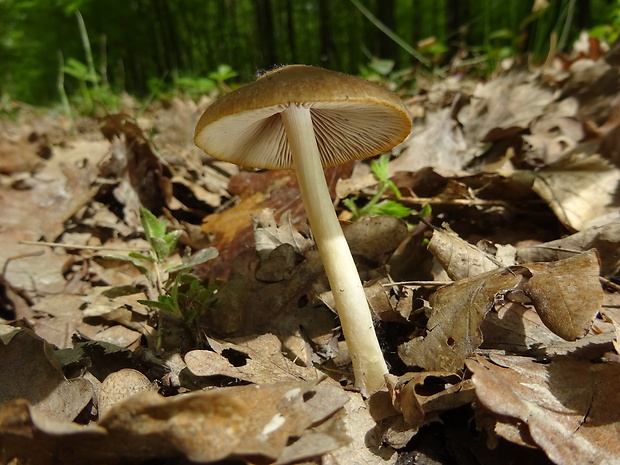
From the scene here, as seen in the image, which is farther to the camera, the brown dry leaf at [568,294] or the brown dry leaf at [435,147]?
the brown dry leaf at [435,147]

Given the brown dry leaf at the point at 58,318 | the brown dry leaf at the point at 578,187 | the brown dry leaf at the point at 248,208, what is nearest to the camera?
the brown dry leaf at the point at 58,318

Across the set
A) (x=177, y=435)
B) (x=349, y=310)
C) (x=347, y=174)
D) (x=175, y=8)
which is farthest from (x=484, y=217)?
(x=175, y=8)

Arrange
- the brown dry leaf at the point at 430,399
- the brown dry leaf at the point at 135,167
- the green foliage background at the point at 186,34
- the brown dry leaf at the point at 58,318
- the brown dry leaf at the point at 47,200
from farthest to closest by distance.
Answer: the green foliage background at the point at 186,34 < the brown dry leaf at the point at 135,167 < the brown dry leaf at the point at 47,200 < the brown dry leaf at the point at 58,318 < the brown dry leaf at the point at 430,399

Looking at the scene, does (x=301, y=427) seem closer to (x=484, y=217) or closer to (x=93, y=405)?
(x=93, y=405)

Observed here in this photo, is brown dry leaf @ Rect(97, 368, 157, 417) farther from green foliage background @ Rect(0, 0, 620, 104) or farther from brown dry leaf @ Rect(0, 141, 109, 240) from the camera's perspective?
green foliage background @ Rect(0, 0, 620, 104)

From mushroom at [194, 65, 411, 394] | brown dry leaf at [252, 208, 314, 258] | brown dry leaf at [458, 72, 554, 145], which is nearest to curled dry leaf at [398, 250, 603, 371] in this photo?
mushroom at [194, 65, 411, 394]

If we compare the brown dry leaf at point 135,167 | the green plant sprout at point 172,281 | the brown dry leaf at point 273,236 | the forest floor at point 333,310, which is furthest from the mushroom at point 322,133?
the brown dry leaf at point 135,167

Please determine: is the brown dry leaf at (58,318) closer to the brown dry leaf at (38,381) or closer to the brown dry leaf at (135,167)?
the brown dry leaf at (38,381)

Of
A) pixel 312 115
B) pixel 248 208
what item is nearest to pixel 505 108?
pixel 312 115
